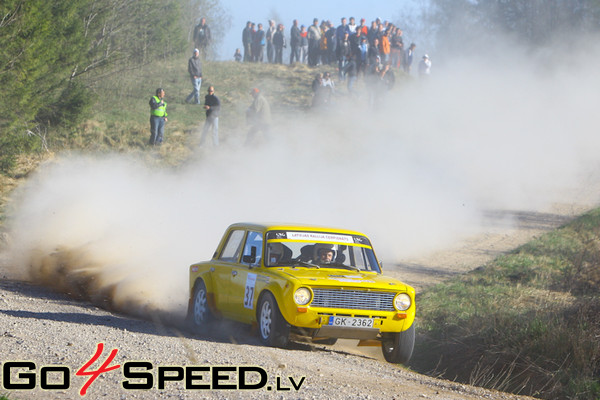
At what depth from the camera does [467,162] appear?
96.7 feet

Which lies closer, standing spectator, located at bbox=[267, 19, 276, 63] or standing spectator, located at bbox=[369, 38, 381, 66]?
standing spectator, located at bbox=[369, 38, 381, 66]

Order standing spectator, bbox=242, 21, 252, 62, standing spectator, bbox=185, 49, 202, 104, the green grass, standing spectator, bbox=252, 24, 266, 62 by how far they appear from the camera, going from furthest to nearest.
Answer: standing spectator, bbox=252, 24, 266, 62
standing spectator, bbox=242, 21, 252, 62
standing spectator, bbox=185, 49, 202, 104
the green grass

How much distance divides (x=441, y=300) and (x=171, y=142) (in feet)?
57.5

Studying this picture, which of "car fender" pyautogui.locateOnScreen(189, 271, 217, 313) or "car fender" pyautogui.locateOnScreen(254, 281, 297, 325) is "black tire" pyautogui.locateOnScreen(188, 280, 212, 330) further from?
"car fender" pyautogui.locateOnScreen(254, 281, 297, 325)

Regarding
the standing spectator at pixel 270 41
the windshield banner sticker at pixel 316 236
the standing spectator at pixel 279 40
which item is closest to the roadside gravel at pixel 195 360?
the windshield banner sticker at pixel 316 236

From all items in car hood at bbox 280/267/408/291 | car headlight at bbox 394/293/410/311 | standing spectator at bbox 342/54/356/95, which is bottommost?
car headlight at bbox 394/293/410/311

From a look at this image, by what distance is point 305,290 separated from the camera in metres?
8.12

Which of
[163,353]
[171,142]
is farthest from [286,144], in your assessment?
[163,353]

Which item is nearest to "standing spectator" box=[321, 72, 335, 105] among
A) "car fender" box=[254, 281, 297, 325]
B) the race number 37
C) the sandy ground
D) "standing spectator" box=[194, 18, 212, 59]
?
"standing spectator" box=[194, 18, 212, 59]

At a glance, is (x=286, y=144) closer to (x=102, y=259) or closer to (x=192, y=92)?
(x=192, y=92)

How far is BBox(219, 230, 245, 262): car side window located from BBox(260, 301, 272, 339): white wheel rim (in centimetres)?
125

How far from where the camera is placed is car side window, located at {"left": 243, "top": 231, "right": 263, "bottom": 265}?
9217mm

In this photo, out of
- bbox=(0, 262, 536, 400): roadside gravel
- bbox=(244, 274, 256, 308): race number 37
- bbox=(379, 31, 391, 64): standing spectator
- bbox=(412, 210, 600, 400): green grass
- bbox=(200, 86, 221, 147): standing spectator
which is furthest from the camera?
bbox=(379, 31, 391, 64): standing spectator

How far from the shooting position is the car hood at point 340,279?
8.23m
